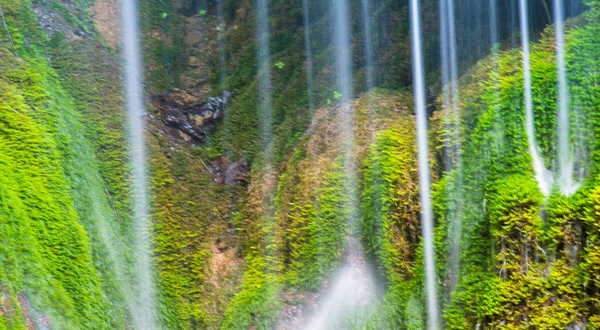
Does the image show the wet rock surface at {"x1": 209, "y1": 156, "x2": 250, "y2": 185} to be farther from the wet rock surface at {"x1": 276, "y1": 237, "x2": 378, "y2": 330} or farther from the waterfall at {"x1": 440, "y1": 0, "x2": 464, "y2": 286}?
the waterfall at {"x1": 440, "y1": 0, "x2": 464, "y2": 286}

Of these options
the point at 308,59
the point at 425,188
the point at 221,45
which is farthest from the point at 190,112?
the point at 425,188

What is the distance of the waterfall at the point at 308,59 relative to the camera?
695cm

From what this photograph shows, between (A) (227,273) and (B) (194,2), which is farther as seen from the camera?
(B) (194,2)

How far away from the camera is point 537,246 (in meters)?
4.33

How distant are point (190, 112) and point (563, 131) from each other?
4275mm

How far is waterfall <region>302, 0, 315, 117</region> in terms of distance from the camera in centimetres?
695

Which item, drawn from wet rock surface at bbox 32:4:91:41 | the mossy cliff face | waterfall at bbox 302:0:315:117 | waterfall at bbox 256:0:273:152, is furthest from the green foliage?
wet rock surface at bbox 32:4:91:41

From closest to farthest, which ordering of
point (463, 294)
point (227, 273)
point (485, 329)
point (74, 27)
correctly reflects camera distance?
point (485, 329)
point (463, 294)
point (227, 273)
point (74, 27)

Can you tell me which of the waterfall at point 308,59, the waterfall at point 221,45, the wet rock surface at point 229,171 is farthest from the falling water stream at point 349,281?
the waterfall at point 221,45

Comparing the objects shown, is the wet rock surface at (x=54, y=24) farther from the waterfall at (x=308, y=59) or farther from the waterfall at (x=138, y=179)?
the waterfall at (x=308, y=59)

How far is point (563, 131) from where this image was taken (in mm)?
4719

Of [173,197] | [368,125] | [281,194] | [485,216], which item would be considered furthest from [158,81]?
[485,216]

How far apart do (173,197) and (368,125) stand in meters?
2.23

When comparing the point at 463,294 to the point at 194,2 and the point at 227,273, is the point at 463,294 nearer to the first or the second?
the point at 227,273
